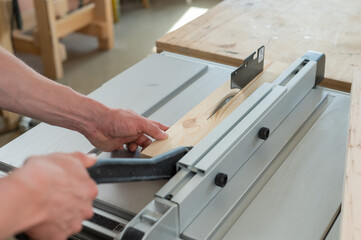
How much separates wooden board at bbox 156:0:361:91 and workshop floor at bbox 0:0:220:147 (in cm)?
148

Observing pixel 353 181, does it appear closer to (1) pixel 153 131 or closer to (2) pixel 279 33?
(1) pixel 153 131

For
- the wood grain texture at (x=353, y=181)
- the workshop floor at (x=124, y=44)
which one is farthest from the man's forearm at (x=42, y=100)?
the workshop floor at (x=124, y=44)

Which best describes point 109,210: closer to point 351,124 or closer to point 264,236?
point 264,236

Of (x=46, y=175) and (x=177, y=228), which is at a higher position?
(x=46, y=175)

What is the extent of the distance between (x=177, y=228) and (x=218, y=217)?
0.30 feet

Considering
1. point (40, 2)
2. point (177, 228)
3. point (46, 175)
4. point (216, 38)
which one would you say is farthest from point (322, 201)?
point (40, 2)

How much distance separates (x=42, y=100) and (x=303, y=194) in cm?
63

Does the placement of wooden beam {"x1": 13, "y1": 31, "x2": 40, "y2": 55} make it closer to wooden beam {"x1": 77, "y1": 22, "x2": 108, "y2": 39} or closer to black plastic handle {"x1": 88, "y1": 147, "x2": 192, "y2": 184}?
wooden beam {"x1": 77, "y1": 22, "x2": 108, "y2": 39}

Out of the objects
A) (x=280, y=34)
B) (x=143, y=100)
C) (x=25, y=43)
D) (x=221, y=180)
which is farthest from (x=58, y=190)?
(x=25, y=43)

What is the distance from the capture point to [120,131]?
1178mm

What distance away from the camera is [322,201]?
39.4 inches

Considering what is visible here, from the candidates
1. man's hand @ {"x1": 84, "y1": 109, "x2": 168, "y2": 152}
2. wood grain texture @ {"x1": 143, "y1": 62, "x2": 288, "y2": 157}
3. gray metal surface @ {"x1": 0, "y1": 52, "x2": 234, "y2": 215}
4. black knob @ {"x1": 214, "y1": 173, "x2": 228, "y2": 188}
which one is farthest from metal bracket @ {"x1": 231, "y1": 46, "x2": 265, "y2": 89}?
black knob @ {"x1": 214, "y1": 173, "x2": 228, "y2": 188}

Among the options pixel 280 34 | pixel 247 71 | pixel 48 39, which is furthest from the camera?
pixel 48 39

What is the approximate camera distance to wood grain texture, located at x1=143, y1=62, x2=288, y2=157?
1121mm
